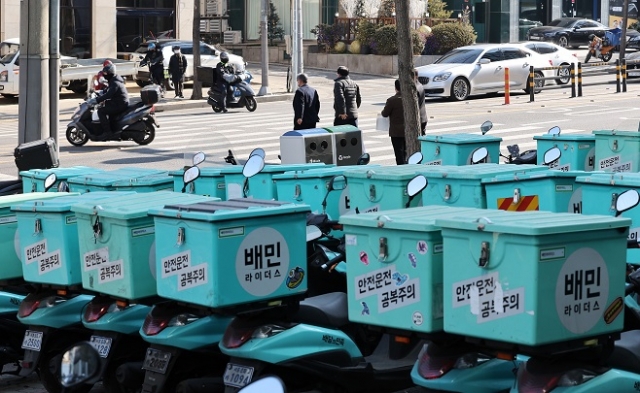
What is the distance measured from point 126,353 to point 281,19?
134 feet

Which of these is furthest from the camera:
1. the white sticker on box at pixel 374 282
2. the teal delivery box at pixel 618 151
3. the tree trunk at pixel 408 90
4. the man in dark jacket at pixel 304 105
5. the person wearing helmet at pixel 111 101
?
the person wearing helmet at pixel 111 101

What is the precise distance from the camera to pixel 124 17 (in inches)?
1759

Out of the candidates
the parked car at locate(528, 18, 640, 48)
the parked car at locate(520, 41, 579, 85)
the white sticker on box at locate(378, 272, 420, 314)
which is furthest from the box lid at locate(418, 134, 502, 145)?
the parked car at locate(528, 18, 640, 48)

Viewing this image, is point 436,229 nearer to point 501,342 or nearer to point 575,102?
point 501,342

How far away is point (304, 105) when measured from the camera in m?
19.2

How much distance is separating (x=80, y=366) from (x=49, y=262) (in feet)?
12.6

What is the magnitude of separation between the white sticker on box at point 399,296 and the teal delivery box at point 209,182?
3.75 m

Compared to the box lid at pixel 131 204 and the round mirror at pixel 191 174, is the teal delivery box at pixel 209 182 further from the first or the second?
the box lid at pixel 131 204

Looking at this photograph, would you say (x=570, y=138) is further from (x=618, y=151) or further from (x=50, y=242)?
→ (x=50, y=242)

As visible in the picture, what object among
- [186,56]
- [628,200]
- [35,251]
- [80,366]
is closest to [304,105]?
[35,251]

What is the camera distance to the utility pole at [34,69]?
576 inches

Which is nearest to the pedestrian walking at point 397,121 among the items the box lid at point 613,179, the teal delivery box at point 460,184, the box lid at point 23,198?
the teal delivery box at point 460,184

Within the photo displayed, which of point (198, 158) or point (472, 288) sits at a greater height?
point (198, 158)

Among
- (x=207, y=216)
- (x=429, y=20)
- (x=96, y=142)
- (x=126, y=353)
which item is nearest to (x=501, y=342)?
(x=207, y=216)
